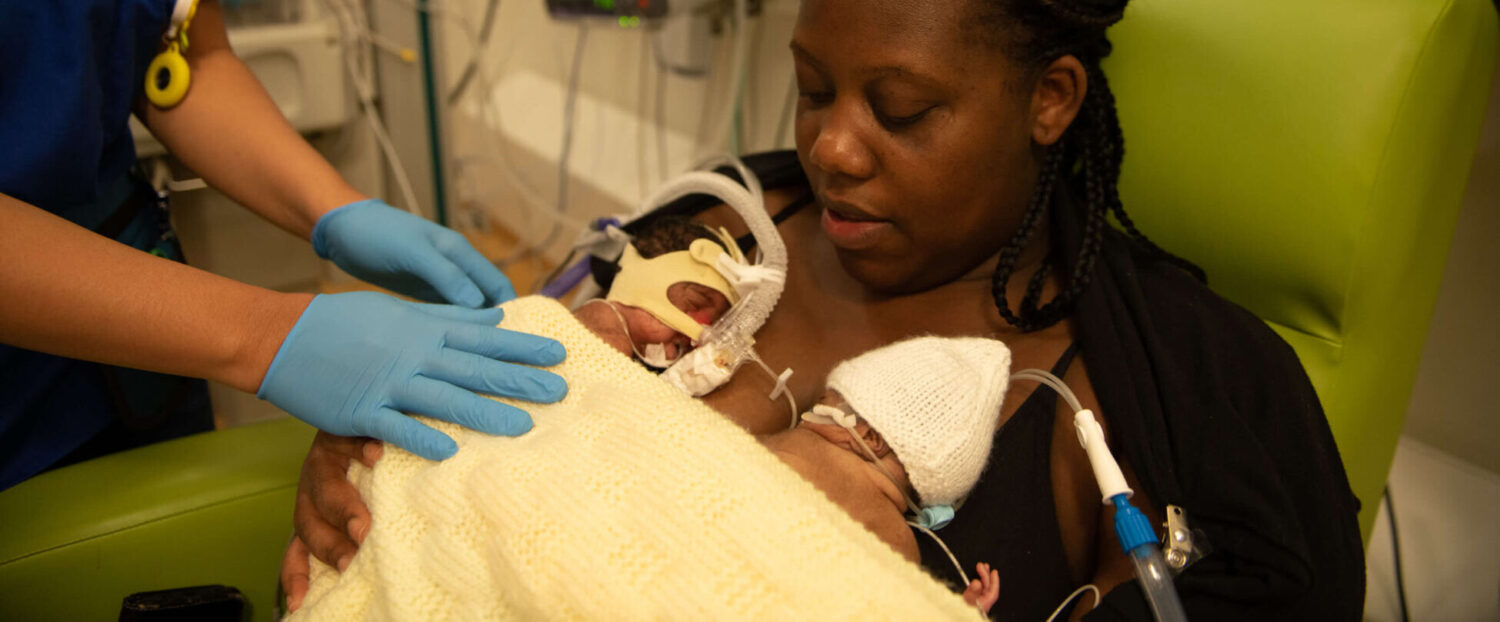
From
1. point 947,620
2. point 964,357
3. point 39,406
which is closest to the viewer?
point 947,620

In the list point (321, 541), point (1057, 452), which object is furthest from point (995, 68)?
point (321, 541)

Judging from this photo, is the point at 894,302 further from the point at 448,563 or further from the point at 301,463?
the point at 301,463

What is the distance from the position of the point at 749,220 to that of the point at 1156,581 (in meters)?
0.63

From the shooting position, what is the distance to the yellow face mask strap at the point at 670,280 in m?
1.16

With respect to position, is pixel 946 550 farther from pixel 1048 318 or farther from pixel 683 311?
pixel 683 311

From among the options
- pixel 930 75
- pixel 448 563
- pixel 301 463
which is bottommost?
pixel 301 463

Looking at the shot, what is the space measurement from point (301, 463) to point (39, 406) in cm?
30

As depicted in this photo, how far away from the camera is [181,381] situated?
126 cm

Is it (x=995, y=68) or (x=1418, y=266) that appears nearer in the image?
(x=995, y=68)

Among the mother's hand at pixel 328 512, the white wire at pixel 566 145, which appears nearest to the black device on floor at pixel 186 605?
the mother's hand at pixel 328 512

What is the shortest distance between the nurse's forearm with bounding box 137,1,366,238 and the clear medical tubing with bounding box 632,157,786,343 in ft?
1.43

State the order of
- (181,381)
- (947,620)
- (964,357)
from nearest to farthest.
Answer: (947,620) < (964,357) < (181,381)

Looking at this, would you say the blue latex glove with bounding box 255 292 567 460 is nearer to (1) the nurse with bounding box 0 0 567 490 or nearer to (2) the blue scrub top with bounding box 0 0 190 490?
(1) the nurse with bounding box 0 0 567 490

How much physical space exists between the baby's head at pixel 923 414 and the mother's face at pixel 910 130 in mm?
160
